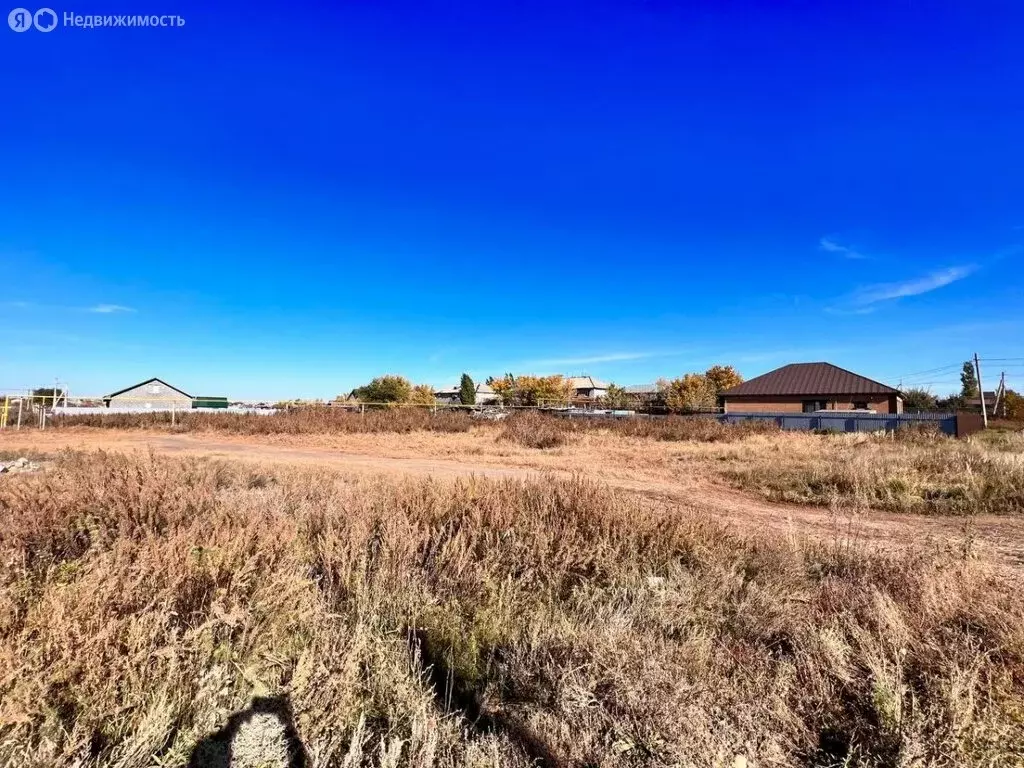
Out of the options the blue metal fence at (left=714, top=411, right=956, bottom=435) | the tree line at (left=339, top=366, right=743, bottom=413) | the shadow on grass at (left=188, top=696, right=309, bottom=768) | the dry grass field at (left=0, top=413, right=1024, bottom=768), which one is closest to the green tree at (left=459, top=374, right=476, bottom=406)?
the tree line at (left=339, top=366, right=743, bottom=413)

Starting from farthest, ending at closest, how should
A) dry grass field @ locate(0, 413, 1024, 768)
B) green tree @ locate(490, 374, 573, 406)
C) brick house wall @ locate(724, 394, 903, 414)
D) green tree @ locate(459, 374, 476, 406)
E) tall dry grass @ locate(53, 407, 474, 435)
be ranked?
green tree @ locate(459, 374, 476, 406), green tree @ locate(490, 374, 573, 406), brick house wall @ locate(724, 394, 903, 414), tall dry grass @ locate(53, 407, 474, 435), dry grass field @ locate(0, 413, 1024, 768)

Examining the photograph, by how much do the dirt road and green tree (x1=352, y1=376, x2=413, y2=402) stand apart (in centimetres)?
4471

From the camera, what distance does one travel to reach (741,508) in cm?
889

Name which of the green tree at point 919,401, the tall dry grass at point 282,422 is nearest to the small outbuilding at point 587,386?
the green tree at point 919,401

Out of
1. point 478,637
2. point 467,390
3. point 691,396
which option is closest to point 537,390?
point 467,390

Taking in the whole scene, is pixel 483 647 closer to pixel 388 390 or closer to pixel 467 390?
pixel 388 390

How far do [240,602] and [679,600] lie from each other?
3.02 metres

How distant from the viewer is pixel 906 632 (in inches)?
116

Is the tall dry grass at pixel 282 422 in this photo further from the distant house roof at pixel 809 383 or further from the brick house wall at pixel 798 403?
the distant house roof at pixel 809 383

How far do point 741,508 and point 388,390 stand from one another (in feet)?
197

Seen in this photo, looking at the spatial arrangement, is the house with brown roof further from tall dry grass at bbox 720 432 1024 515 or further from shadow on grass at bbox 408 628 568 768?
shadow on grass at bbox 408 628 568 768

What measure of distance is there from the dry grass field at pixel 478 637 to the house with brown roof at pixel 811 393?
45.5 m

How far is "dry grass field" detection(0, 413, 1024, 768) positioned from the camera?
218 cm

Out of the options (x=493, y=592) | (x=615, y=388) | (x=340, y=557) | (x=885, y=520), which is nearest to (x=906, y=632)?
(x=493, y=592)
